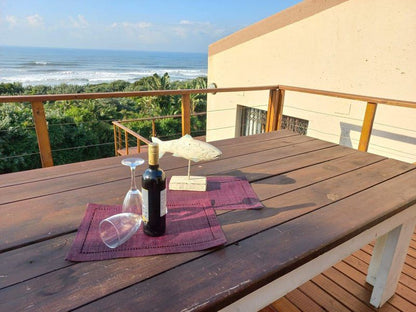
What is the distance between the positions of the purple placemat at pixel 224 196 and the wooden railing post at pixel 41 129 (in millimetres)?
1491

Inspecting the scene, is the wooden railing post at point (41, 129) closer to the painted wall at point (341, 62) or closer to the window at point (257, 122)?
the painted wall at point (341, 62)

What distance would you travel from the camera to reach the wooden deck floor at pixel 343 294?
4.77 feet

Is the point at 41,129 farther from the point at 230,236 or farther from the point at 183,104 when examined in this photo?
the point at 230,236

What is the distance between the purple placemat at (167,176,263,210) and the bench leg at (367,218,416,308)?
2.57 ft

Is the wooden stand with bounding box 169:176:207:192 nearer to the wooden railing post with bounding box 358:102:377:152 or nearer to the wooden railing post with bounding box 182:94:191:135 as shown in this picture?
the wooden railing post with bounding box 182:94:191:135

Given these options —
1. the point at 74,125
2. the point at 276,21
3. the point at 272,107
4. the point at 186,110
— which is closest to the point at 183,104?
the point at 186,110

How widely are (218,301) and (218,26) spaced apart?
36714 mm

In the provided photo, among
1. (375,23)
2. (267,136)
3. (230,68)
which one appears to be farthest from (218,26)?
(267,136)

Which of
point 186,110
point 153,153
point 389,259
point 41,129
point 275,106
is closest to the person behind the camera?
point 153,153

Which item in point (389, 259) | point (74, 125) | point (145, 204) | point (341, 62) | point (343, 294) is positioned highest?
point (341, 62)

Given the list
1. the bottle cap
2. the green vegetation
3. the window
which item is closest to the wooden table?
the bottle cap

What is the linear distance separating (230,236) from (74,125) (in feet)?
44.0

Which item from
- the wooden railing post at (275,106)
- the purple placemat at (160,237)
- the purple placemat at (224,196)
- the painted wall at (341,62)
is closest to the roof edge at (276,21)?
the painted wall at (341,62)

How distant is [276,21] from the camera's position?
493 centimetres
